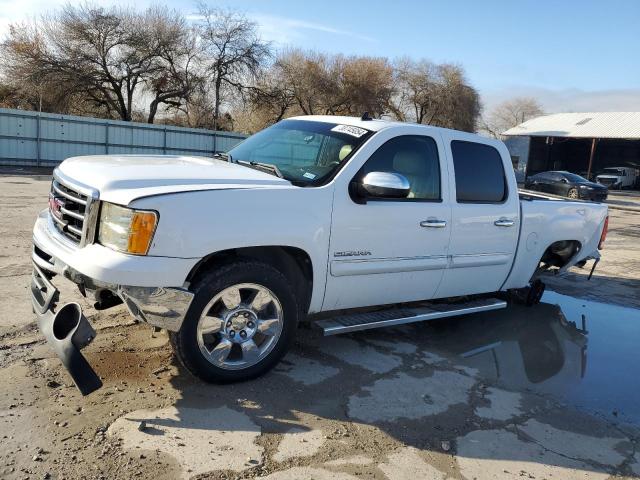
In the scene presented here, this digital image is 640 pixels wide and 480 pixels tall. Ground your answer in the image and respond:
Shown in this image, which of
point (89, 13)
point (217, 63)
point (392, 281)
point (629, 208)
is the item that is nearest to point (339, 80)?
point (217, 63)

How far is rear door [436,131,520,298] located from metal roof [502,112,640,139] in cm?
4461

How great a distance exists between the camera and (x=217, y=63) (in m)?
37.2

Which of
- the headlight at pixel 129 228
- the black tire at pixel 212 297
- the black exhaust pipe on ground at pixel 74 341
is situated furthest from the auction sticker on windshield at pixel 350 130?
the black exhaust pipe on ground at pixel 74 341

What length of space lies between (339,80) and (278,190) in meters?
43.0

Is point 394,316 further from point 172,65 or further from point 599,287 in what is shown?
point 172,65

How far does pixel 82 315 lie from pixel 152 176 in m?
0.98

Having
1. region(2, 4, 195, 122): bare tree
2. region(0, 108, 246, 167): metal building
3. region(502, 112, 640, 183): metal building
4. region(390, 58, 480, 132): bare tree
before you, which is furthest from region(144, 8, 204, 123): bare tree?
region(502, 112, 640, 183): metal building

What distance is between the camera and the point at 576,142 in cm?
5603

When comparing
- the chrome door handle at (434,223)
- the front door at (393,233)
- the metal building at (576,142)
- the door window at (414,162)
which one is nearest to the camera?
the front door at (393,233)

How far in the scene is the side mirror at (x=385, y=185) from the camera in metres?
4.14

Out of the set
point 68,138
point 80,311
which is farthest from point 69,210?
point 68,138

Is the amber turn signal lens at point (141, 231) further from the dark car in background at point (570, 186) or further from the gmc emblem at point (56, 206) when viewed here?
the dark car in background at point (570, 186)

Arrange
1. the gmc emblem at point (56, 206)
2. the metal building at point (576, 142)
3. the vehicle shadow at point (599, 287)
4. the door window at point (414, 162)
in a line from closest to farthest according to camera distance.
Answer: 1. the gmc emblem at point (56, 206)
2. the door window at point (414, 162)
3. the vehicle shadow at point (599, 287)
4. the metal building at point (576, 142)

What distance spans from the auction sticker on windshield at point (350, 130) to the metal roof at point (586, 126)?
4592cm
